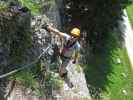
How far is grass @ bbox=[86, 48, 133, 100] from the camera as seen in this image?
98.9 feet

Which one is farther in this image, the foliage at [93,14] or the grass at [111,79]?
the grass at [111,79]

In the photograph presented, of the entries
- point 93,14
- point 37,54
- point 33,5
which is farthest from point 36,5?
point 93,14

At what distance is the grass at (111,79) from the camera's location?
1187 inches

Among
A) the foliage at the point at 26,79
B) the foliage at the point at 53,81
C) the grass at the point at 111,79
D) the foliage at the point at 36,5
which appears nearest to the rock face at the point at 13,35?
the foliage at the point at 26,79

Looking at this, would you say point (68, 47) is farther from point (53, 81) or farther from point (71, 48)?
point (53, 81)

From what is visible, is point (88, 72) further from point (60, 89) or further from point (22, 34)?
point (22, 34)

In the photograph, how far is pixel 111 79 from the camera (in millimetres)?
32594

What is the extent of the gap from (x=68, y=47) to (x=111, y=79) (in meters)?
17.5

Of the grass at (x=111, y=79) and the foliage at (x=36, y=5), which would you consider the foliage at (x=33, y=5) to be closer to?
the foliage at (x=36, y=5)

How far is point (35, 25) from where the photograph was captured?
1549cm

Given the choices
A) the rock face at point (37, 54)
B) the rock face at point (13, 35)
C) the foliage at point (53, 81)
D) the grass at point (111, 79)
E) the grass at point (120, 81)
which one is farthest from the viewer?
the grass at point (120, 81)

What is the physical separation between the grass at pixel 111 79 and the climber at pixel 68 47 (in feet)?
39.8

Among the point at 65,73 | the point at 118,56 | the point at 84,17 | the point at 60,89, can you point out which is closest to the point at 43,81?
the point at 60,89

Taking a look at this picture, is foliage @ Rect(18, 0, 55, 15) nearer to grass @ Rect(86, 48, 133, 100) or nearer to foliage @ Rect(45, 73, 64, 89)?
foliage @ Rect(45, 73, 64, 89)
